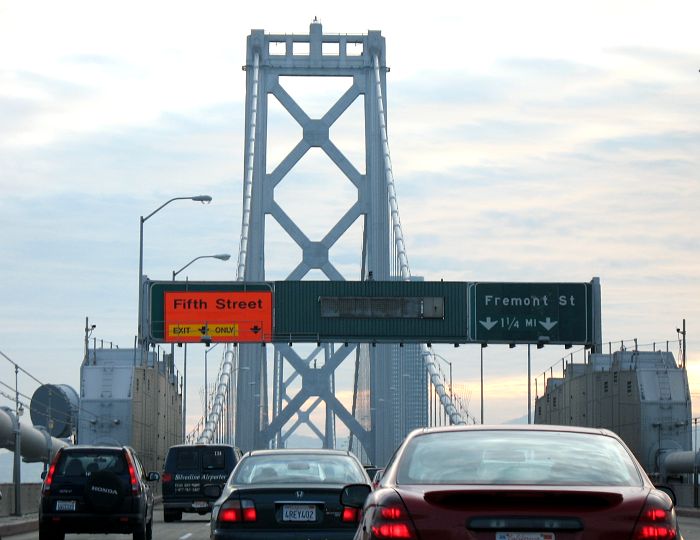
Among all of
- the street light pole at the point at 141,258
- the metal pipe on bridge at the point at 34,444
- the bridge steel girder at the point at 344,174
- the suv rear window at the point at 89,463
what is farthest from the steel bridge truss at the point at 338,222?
the suv rear window at the point at 89,463

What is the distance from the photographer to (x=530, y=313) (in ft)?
210

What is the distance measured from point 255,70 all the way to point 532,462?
80577 mm

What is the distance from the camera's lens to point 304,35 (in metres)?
87.4

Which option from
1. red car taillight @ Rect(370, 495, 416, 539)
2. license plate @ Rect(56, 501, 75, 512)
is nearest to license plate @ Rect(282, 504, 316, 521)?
red car taillight @ Rect(370, 495, 416, 539)

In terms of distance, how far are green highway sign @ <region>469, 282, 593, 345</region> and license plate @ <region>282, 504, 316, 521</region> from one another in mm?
49136

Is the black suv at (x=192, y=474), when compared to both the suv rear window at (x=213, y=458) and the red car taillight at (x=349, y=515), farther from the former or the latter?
the red car taillight at (x=349, y=515)

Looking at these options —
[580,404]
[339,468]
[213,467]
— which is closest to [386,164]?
[580,404]

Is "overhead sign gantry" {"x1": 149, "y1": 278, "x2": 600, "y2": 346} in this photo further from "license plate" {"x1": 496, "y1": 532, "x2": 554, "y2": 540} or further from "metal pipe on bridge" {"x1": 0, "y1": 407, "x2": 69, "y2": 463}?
"license plate" {"x1": 496, "y1": 532, "x2": 554, "y2": 540}

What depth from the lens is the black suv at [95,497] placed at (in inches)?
877

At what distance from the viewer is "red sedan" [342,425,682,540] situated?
8258 millimetres

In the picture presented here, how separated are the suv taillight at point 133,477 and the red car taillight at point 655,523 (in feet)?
48.6

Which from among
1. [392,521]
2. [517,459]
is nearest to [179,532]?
[517,459]

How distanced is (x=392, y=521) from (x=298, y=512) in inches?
247

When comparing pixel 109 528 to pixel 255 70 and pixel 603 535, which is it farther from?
pixel 255 70
